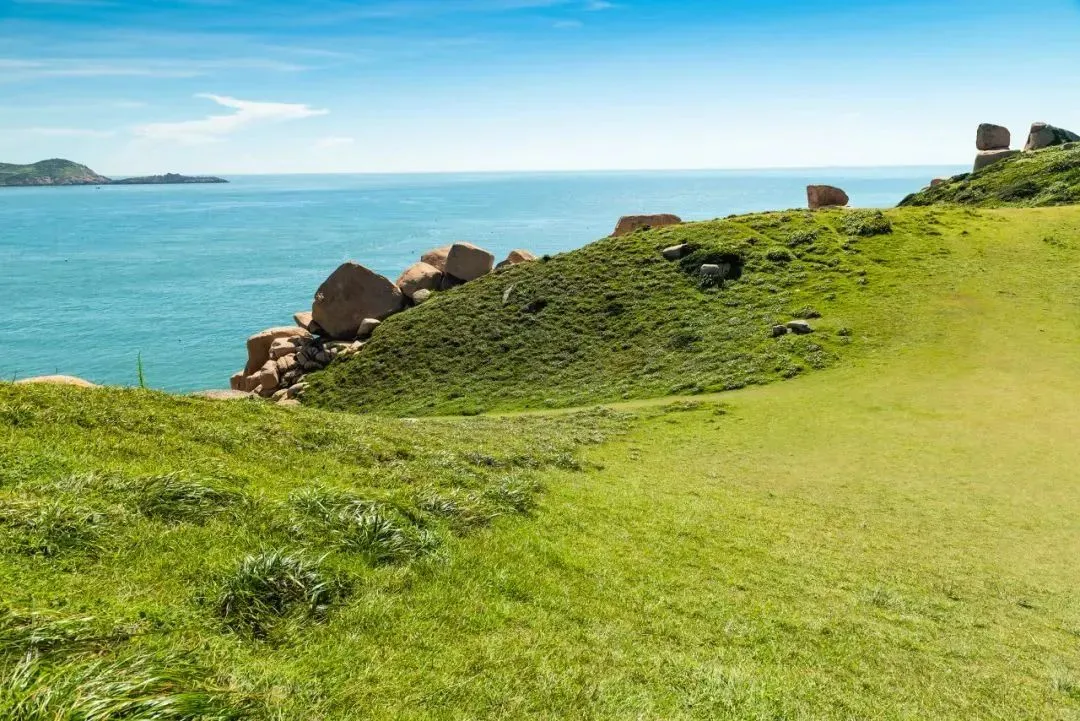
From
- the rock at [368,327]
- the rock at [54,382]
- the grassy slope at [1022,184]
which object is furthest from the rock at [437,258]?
the grassy slope at [1022,184]

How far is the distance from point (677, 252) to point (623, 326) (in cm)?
1103

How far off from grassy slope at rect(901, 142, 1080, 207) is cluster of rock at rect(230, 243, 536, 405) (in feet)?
187

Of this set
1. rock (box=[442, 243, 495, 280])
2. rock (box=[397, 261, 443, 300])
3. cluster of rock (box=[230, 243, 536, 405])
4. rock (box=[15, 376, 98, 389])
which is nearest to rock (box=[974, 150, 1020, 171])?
cluster of rock (box=[230, 243, 536, 405])

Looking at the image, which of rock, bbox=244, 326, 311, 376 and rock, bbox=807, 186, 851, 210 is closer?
rock, bbox=244, 326, 311, 376

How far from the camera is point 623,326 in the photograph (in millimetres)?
46719

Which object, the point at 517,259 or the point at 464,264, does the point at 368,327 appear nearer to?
the point at 464,264

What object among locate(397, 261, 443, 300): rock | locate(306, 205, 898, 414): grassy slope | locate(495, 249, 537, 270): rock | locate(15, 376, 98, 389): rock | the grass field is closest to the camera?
the grass field

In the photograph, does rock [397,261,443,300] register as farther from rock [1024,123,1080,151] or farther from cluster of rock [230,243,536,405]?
rock [1024,123,1080,151]

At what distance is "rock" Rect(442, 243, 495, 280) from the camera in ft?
203

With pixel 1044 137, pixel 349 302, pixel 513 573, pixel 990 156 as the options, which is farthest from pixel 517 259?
pixel 1044 137

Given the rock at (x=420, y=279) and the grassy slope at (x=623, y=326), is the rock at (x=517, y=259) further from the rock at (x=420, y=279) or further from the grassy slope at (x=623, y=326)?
the rock at (x=420, y=279)

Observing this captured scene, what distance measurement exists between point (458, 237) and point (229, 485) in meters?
170

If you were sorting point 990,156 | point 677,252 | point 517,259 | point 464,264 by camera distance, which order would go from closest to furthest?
point 677,252
point 464,264
point 517,259
point 990,156

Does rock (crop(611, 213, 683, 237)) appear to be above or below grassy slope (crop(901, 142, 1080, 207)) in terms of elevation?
below
